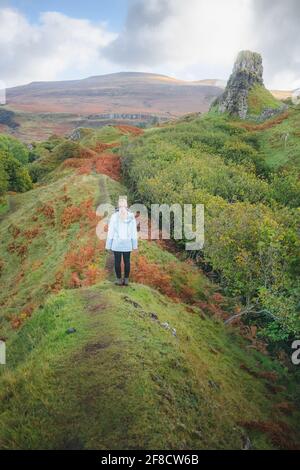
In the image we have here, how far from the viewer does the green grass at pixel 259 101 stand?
269 feet

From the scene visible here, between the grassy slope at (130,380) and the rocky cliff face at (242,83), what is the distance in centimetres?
7001

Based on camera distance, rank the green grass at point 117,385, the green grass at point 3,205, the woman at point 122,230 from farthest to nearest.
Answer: the green grass at point 3,205 → the woman at point 122,230 → the green grass at point 117,385

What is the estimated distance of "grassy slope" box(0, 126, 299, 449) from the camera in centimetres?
960

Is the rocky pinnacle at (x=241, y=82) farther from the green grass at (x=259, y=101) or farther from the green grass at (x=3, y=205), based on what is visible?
the green grass at (x=3, y=205)

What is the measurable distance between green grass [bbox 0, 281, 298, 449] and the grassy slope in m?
0.03

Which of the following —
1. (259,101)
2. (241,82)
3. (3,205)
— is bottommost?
(3,205)

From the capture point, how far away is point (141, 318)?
14.7 metres

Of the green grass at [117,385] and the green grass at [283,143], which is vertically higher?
the green grass at [283,143]

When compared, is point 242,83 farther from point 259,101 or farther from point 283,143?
point 283,143

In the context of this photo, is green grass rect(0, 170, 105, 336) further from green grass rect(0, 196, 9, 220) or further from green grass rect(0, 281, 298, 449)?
green grass rect(0, 281, 298, 449)

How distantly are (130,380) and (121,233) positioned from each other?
6.51m

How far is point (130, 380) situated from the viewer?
35.5ft

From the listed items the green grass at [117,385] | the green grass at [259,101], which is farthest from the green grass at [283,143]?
the green grass at [117,385]

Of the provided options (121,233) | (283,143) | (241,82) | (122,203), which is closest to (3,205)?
(121,233)
